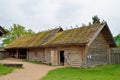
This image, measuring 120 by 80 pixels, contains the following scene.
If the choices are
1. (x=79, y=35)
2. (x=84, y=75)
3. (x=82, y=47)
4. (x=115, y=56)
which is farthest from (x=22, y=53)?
(x=84, y=75)

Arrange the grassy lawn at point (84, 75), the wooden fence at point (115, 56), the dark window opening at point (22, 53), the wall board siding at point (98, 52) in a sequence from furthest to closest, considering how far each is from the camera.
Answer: the dark window opening at point (22, 53)
the wooden fence at point (115, 56)
the wall board siding at point (98, 52)
the grassy lawn at point (84, 75)

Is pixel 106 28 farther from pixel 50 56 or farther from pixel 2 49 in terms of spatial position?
pixel 2 49

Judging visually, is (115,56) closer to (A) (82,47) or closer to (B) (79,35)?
(B) (79,35)

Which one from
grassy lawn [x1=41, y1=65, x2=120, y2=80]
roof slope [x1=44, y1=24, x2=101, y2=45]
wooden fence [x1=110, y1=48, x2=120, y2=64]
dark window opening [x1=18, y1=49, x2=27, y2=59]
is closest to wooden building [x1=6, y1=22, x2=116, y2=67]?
roof slope [x1=44, y1=24, x2=101, y2=45]

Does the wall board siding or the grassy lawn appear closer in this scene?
the grassy lawn

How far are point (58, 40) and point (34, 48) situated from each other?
8.17 metres

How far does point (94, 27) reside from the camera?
30594mm

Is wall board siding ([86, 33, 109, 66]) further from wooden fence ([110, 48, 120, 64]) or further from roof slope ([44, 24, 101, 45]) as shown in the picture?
roof slope ([44, 24, 101, 45])

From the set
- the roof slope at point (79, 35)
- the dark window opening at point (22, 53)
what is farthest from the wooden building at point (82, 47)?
the dark window opening at point (22, 53)

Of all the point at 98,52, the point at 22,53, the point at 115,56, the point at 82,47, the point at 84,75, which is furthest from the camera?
the point at 22,53

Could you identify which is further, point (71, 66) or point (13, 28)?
point (13, 28)

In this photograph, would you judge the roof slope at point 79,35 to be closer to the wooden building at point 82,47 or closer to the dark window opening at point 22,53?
the wooden building at point 82,47

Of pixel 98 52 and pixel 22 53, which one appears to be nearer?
pixel 98 52

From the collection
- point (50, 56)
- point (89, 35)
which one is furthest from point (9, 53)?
point (89, 35)
